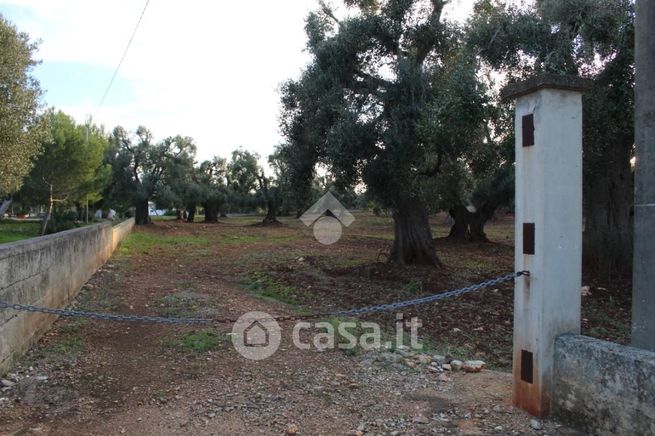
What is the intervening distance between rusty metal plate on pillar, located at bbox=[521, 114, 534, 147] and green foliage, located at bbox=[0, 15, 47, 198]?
645 inches

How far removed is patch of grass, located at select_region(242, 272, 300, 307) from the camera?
369 inches

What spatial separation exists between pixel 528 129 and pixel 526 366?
5.56ft

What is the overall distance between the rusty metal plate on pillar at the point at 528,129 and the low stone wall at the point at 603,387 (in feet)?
4.54

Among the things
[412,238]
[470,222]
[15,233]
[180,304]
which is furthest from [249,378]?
[15,233]

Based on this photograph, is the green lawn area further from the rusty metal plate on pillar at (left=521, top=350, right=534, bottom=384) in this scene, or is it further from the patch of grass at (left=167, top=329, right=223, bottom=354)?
the rusty metal plate on pillar at (left=521, top=350, right=534, bottom=384)

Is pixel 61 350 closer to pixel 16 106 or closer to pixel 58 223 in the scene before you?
pixel 16 106

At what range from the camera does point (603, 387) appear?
3139 millimetres

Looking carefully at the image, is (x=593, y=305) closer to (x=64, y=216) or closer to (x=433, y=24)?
(x=433, y=24)

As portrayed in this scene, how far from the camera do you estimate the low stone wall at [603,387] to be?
2.90 metres

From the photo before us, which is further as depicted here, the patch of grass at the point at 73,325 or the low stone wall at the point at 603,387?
the patch of grass at the point at 73,325

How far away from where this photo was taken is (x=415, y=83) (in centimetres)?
1059
